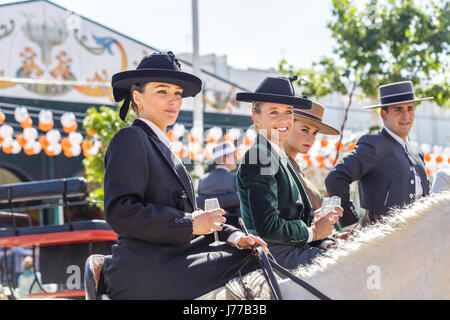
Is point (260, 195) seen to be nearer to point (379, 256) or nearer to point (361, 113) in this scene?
point (379, 256)

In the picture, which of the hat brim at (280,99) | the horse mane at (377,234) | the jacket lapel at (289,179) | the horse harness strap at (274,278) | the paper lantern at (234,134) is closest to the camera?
the horse harness strap at (274,278)

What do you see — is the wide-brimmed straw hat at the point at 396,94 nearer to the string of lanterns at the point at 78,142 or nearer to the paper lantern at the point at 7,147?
the string of lanterns at the point at 78,142

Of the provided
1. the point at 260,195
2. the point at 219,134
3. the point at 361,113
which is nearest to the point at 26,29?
the point at 219,134

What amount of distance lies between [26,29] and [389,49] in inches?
290

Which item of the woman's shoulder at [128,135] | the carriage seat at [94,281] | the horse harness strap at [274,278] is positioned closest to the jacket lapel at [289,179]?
the horse harness strap at [274,278]

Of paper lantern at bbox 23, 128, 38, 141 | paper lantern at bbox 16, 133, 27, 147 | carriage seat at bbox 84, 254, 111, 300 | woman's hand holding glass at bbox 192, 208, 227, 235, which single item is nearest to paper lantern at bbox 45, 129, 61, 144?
paper lantern at bbox 23, 128, 38, 141

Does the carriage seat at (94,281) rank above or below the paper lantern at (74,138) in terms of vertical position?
below

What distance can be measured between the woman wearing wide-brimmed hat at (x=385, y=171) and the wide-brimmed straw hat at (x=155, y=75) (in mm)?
1682

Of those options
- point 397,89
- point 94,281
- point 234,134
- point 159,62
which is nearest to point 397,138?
point 397,89

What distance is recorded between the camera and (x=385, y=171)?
3871 mm

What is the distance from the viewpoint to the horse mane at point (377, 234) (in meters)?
2.04

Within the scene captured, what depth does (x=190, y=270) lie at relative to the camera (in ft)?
6.70

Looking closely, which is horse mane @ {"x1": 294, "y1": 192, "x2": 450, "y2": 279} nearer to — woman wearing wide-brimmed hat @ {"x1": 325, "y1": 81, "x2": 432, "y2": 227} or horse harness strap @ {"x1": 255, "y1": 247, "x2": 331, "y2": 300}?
horse harness strap @ {"x1": 255, "y1": 247, "x2": 331, "y2": 300}

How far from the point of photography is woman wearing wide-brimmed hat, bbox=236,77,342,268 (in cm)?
270
